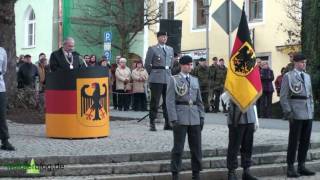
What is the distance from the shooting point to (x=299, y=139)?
11156 millimetres

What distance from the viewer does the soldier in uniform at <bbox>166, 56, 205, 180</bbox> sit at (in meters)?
9.84

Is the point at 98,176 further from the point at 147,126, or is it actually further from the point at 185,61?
the point at 147,126

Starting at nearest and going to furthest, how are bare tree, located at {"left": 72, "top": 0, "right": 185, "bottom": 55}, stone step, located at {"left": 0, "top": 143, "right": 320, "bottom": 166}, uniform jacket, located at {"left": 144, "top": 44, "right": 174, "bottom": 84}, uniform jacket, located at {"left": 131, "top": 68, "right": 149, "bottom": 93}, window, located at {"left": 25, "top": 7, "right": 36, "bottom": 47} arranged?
stone step, located at {"left": 0, "top": 143, "right": 320, "bottom": 166} → uniform jacket, located at {"left": 144, "top": 44, "right": 174, "bottom": 84} → uniform jacket, located at {"left": 131, "top": 68, "right": 149, "bottom": 93} → bare tree, located at {"left": 72, "top": 0, "right": 185, "bottom": 55} → window, located at {"left": 25, "top": 7, "right": 36, "bottom": 47}

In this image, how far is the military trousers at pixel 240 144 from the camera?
33.6 feet

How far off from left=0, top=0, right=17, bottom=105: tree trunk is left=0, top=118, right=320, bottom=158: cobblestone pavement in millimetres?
2546

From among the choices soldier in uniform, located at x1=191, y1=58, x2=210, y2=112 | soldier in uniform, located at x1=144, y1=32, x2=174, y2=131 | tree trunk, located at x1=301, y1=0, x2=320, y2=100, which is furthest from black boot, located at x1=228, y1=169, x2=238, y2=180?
soldier in uniform, located at x1=191, y1=58, x2=210, y2=112

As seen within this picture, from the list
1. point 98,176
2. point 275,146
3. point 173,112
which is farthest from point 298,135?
point 98,176

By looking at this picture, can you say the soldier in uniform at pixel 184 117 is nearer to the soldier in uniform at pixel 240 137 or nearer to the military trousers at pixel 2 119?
the soldier in uniform at pixel 240 137

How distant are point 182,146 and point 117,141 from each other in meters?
2.80

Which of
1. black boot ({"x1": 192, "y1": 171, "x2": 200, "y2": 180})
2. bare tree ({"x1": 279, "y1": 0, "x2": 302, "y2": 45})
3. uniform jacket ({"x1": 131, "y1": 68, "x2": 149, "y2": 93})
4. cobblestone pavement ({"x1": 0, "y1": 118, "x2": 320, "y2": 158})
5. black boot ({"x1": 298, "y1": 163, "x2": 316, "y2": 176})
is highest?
bare tree ({"x1": 279, "y1": 0, "x2": 302, "y2": 45})

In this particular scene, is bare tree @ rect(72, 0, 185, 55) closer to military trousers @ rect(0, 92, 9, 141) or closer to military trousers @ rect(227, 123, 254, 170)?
military trousers @ rect(0, 92, 9, 141)

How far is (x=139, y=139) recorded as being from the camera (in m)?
12.7

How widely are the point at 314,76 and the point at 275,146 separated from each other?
27.4 ft

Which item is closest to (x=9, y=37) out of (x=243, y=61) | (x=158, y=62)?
(x=158, y=62)
